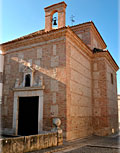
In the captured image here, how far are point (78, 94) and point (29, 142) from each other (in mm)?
4143

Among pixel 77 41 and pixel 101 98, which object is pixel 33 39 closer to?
pixel 77 41

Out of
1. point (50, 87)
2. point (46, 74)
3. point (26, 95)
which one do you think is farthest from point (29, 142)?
point (46, 74)

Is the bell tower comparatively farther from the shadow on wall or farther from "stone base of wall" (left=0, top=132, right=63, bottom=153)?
"stone base of wall" (left=0, top=132, right=63, bottom=153)

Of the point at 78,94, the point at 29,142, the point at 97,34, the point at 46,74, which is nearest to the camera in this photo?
the point at 29,142

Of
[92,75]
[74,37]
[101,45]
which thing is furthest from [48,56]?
[101,45]

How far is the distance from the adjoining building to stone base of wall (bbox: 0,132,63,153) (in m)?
0.93

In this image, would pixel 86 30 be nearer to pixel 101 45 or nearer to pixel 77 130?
pixel 101 45

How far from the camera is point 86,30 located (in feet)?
40.1

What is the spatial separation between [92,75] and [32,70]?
4.21m

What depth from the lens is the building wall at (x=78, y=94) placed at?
8273 millimetres

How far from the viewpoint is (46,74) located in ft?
28.4

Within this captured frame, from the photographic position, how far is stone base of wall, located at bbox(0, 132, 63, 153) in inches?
197

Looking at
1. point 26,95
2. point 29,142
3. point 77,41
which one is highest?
point 77,41

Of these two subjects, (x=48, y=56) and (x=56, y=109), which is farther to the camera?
(x=48, y=56)
